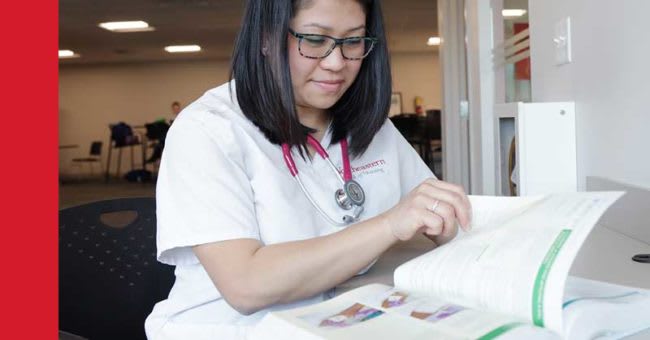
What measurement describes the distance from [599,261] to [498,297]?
0.52 m

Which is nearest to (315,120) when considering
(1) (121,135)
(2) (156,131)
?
(2) (156,131)

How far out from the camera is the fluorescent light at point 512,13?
2.63m

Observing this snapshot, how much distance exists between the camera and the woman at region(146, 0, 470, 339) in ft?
2.98

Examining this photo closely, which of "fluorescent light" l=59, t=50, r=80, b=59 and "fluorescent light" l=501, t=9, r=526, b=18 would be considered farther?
"fluorescent light" l=59, t=50, r=80, b=59

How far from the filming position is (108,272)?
1270mm

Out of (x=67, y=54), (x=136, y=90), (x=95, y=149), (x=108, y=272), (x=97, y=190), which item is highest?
(x=67, y=54)

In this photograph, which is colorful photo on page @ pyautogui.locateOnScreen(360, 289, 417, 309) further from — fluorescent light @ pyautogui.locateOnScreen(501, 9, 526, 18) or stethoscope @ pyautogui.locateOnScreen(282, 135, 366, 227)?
fluorescent light @ pyautogui.locateOnScreen(501, 9, 526, 18)

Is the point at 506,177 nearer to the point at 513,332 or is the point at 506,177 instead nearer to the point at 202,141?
the point at 202,141

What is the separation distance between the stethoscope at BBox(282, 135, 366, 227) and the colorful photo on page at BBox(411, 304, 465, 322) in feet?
1.45

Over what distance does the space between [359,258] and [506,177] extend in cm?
151

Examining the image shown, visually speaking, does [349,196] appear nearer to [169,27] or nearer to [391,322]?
[391,322]

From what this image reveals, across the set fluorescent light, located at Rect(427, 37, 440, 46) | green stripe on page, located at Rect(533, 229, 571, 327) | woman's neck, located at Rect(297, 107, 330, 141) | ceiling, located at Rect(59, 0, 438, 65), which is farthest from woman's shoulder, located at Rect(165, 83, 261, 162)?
fluorescent light, located at Rect(427, 37, 440, 46)

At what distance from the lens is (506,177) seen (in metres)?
2.29

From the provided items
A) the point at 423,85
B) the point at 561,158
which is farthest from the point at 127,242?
the point at 423,85
